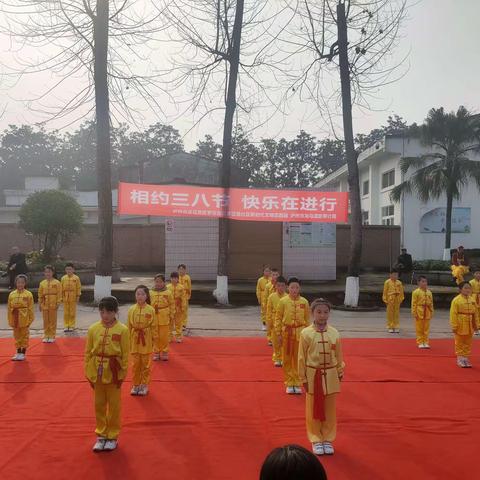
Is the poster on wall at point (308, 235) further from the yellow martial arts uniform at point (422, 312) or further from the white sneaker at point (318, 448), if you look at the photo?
the white sneaker at point (318, 448)

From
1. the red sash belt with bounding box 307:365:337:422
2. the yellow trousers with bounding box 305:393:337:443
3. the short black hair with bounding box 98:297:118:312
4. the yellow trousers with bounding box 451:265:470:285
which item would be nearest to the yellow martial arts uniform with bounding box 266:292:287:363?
the red sash belt with bounding box 307:365:337:422

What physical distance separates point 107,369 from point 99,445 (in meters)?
0.68

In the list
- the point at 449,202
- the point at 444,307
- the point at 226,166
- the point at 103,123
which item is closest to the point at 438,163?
the point at 449,202

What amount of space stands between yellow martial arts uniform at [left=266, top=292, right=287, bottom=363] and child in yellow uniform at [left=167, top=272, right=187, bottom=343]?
6.91ft

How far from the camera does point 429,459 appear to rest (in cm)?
443

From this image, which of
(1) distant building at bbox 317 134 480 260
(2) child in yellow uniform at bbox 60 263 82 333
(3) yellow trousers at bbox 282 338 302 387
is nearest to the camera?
(3) yellow trousers at bbox 282 338 302 387

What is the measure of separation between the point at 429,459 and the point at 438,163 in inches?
776

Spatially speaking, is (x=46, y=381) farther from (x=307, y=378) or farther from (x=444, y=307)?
(x=444, y=307)

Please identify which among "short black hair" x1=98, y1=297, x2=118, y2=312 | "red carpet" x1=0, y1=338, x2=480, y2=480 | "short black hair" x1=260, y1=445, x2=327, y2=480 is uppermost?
"short black hair" x1=98, y1=297, x2=118, y2=312

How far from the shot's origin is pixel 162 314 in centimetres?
808

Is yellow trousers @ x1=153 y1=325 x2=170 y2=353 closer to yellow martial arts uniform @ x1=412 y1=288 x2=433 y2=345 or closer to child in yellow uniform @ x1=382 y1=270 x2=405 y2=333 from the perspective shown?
yellow martial arts uniform @ x1=412 y1=288 x2=433 y2=345

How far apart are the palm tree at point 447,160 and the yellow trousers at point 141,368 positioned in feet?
60.0

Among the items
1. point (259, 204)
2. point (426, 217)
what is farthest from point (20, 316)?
point (426, 217)

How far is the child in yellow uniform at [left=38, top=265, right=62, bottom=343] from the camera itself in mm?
9758
